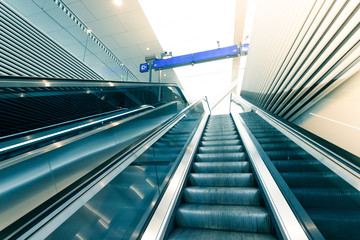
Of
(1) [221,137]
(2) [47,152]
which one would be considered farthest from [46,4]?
(1) [221,137]

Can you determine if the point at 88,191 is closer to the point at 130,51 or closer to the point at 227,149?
the point at 227,149

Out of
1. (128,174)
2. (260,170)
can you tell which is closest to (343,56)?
(260,170)

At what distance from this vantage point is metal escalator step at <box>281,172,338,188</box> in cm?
124

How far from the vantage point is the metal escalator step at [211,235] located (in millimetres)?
1451

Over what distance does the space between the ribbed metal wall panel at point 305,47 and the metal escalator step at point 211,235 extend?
211 cm

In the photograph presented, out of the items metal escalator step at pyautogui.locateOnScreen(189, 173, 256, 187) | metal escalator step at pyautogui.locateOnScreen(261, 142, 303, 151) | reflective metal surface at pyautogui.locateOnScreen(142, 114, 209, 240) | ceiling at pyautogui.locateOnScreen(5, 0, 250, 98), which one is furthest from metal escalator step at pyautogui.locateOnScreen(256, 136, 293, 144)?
ceiling at pyautogui.locateOnScreen(5, 0, 250, 98)

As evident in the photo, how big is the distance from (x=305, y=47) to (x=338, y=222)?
2.34 metres

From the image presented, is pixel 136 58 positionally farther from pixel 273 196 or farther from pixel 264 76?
pixel 273 196

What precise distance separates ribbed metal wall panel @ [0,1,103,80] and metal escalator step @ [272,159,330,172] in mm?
3958

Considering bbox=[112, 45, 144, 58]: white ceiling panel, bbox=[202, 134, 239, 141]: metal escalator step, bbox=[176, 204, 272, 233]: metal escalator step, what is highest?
bbox=[112, 45, 144, 58]: white ceiling panel

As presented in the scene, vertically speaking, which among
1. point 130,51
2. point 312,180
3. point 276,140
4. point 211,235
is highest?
point 130,51

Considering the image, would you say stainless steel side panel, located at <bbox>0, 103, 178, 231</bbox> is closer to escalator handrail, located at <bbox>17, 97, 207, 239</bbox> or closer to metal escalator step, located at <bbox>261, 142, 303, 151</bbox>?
escalator handrail, located at <bbox>17, 97, 207, 239</bbox>

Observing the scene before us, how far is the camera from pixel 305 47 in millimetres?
2451

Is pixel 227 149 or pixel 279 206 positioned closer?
pixel 279 206
